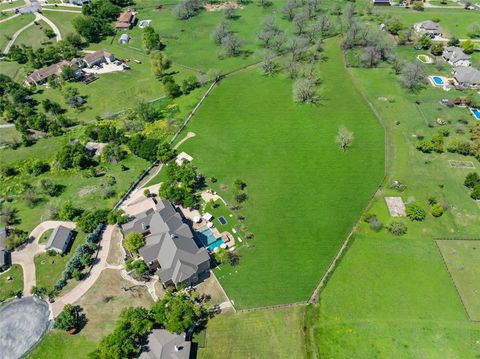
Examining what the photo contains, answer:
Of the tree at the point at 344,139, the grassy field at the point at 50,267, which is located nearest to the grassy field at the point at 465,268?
the tree at the point at 344,139

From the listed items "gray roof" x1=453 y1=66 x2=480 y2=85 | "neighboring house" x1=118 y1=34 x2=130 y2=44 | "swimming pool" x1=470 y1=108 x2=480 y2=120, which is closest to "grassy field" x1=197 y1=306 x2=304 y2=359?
"swimming pool" x1=470 y1=108 x2=480 y2=120

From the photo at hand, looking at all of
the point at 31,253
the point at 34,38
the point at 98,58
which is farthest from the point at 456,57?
the point at 34,38

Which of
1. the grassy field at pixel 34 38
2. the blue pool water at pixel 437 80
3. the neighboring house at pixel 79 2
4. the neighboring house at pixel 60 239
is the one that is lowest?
the neighboring house at pixel 60 239

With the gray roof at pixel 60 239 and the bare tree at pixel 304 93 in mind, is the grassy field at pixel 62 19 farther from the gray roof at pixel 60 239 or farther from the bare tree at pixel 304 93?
the gray roof at pixel 60 239

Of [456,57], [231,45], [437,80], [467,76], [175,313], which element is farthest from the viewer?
[231,45]

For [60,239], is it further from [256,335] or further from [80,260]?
[256,335]
